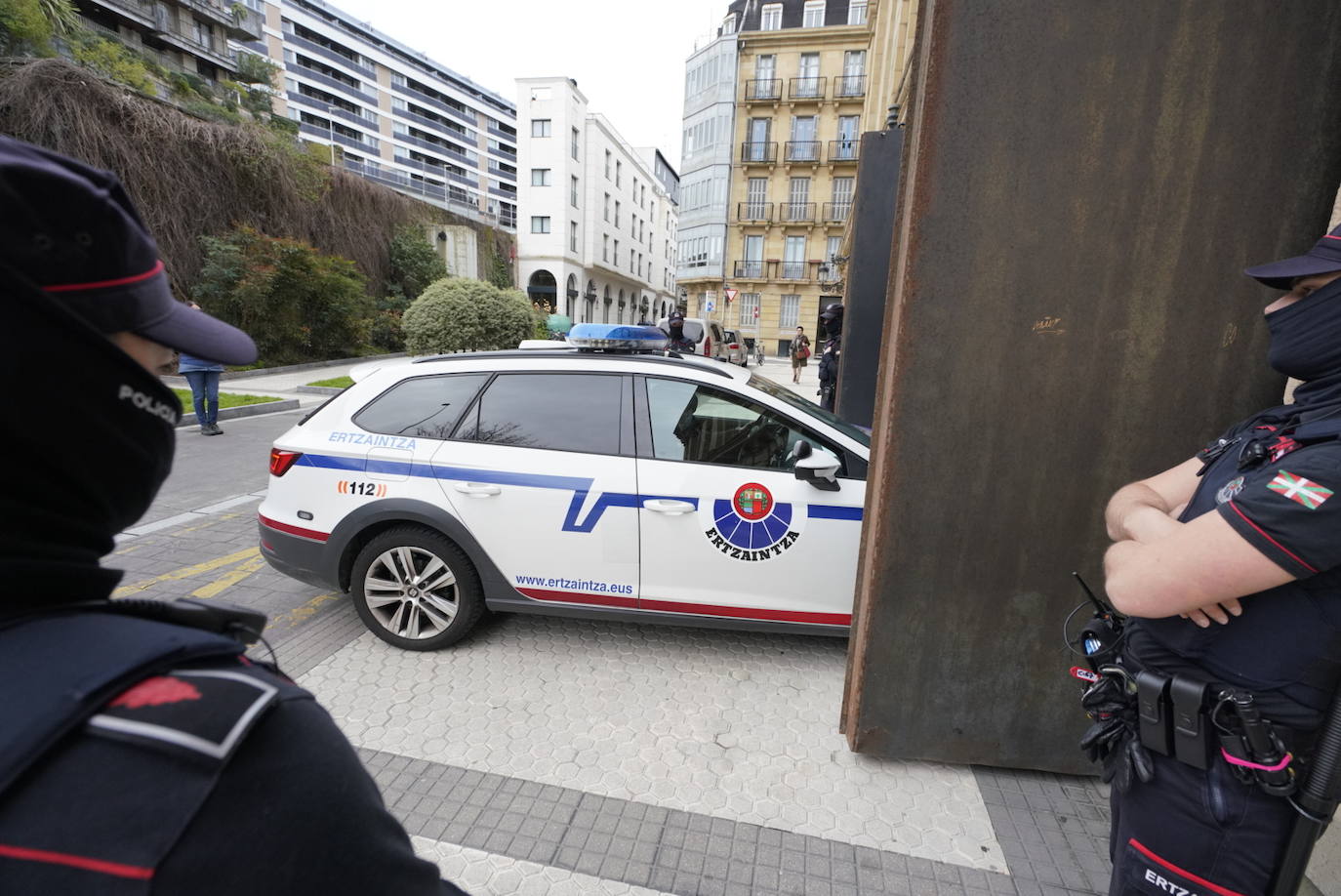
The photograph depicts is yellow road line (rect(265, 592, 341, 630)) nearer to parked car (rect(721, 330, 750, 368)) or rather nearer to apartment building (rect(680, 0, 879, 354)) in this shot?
parked car (rect(721, 330, 750, 368))

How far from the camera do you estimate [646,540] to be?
3.23m

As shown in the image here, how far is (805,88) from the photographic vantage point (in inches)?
1329

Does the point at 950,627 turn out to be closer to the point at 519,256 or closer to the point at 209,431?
the point at 209,431

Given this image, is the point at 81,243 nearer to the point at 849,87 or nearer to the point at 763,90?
the point at 849,87

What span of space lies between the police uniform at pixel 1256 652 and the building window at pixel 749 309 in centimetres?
3552

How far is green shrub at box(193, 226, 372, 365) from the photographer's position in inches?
605

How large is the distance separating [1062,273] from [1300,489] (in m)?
1.17

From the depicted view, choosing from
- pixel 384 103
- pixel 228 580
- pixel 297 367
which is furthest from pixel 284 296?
pixel 384 103

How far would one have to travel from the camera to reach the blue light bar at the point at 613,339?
4.00 metres

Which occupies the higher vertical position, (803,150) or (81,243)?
(803,150)

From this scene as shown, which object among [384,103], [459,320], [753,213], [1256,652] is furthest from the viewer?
[384,103]

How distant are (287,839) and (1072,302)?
2.52 m

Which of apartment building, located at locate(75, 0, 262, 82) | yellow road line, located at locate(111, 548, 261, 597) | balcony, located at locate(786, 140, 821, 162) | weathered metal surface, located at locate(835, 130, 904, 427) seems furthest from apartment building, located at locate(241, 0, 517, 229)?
yellow road line, located at locate(111, 548, 261, 597)

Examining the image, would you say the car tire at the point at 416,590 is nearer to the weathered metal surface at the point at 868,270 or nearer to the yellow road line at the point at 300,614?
the yellow road line at the point at 300,614
